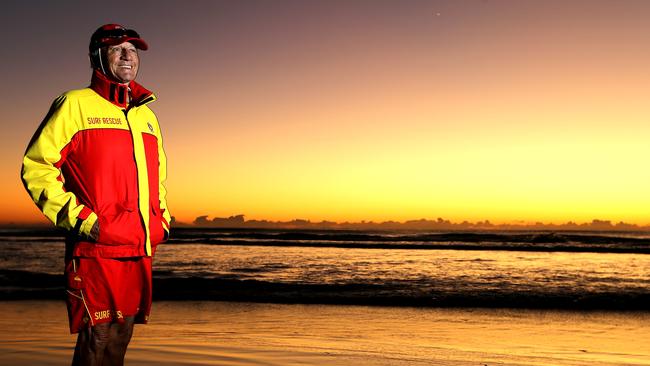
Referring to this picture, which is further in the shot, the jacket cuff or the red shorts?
the red shorts

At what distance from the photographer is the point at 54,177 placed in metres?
2.70

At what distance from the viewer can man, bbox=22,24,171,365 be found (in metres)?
2.71

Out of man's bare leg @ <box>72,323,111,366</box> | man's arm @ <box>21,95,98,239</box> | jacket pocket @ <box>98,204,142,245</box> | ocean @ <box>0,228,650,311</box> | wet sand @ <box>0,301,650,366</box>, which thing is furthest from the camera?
ocean @ <box>0,228,650,311</box>

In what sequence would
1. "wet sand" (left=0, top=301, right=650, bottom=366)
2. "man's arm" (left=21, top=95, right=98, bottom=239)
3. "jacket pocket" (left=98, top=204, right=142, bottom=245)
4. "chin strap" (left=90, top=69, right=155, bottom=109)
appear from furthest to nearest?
"wet sand" (left=0, top=301, right=650, bottom=366)
"chin strap" (left=90, top=69, right=155, bottom=109)
"jacket pocket" (left=98, top=204, right=142, bottom=245)
"man's arm" (left=21, top=95, right=98, bottom=239)

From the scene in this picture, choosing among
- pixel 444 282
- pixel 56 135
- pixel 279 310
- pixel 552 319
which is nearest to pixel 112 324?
pixel 56 135

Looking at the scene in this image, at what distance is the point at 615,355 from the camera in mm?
6242

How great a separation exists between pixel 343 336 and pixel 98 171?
5005mm

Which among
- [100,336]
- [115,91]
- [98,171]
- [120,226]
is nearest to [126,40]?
[115,91]

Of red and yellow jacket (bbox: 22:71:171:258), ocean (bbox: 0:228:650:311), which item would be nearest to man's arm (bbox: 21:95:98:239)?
red and yellow jacket (bbox: 22:71:171:258)

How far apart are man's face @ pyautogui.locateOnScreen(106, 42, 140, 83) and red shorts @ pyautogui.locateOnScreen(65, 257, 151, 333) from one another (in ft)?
3.09

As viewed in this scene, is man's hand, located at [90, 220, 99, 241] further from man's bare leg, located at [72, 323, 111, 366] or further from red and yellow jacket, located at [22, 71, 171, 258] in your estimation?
man's bare leg, located at [72, 323, 111, 366]

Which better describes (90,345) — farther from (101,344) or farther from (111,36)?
(111,36)

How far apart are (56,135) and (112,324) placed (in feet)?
3.32

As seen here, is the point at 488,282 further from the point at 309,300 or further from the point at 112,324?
the point at 112,324
